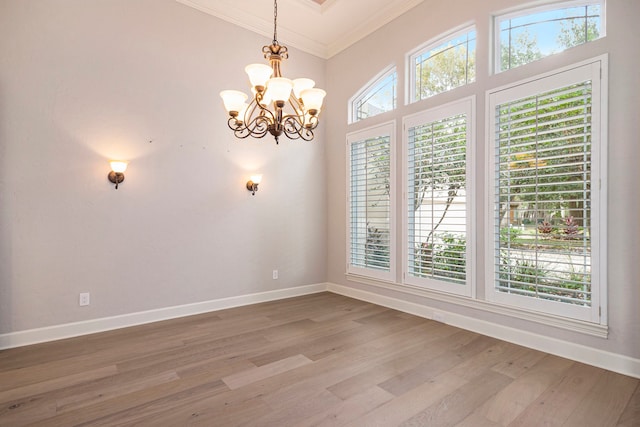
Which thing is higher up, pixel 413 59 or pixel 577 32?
pixel 413 59

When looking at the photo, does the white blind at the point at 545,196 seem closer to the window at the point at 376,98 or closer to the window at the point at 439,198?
the window at the point at 439,198

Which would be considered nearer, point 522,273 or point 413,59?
point 522,273

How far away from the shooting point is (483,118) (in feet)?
11.1

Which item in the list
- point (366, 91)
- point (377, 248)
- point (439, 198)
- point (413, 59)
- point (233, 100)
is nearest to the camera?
point (233, 100)

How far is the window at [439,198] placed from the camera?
3.54 meters

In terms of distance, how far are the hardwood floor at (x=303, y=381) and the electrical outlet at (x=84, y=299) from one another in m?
0.36

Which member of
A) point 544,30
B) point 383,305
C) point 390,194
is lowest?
point 383,305

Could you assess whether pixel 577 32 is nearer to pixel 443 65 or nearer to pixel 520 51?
pixel 520 51

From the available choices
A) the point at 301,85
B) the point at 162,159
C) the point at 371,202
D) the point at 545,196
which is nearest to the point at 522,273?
the point at 545,196

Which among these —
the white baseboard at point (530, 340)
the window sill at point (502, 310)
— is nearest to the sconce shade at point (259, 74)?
the window sill at point (502, 310)

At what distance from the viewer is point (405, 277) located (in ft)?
13.6

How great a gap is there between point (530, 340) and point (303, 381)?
213 centimetres

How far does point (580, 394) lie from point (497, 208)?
64.4 inches

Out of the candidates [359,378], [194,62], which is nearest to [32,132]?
[194,62]
